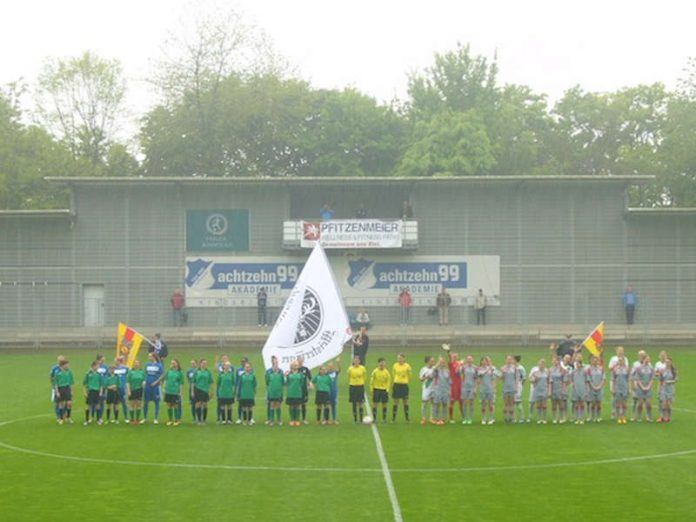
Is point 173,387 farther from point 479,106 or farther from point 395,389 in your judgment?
point 479,106

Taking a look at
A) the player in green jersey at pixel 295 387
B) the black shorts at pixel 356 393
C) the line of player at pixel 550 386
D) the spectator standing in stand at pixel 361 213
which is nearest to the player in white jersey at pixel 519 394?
the line of player at pixel 550 386

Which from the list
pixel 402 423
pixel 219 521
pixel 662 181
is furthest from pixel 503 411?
pixel 662 181

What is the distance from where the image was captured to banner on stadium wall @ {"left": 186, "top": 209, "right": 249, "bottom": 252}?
58.6 meters

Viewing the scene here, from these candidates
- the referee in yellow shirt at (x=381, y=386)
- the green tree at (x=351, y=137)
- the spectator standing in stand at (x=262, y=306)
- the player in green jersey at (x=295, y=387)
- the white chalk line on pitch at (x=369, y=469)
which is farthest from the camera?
the green tree at (x=351, y=137)

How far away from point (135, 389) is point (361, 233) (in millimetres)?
28189

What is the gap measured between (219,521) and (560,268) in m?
41.5

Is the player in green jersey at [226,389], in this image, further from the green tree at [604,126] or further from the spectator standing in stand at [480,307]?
the green tree at [604,126]

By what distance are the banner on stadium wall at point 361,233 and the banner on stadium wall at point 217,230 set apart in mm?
3558

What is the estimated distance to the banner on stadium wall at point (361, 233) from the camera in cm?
5800

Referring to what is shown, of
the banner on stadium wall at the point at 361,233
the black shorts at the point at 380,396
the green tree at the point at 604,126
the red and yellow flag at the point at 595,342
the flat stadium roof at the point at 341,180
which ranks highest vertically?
the green tree at the point at 604,126

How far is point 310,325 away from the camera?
30141 millimetres

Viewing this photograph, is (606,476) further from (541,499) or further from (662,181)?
(662,181)

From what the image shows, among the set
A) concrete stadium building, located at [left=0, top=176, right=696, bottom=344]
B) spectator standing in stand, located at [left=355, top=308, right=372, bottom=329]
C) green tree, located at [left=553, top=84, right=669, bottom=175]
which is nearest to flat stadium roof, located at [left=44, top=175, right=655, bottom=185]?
concrete stadium building, located at [left=0, top=176, right=696, bottom=344]

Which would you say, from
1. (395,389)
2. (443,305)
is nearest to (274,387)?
(395,389)
